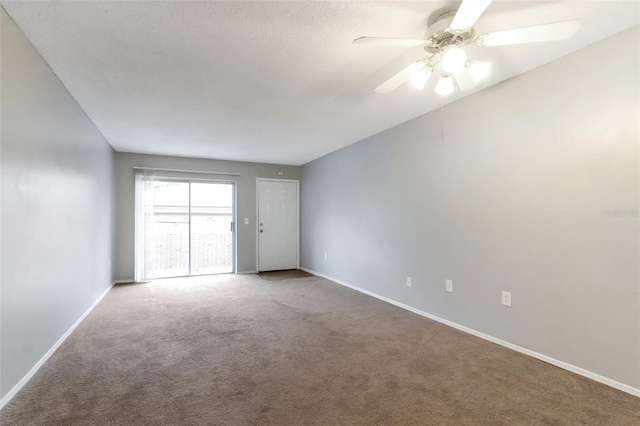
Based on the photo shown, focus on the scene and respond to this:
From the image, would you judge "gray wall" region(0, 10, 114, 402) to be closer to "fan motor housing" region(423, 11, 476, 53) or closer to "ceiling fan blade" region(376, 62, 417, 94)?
"ceiling fan blade" region(376, 62, 417, 94)

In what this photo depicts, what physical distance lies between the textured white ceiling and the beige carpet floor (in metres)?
2.24

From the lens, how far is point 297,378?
85.0 inches

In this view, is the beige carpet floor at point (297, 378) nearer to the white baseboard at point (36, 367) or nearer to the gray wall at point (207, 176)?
the white baseboard at point (36, 367)

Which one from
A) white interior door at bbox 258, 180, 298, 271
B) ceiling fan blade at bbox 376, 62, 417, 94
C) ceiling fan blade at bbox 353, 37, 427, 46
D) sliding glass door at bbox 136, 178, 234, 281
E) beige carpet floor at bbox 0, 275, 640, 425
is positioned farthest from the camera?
white interior door at bbox 258, 180, 298, 271

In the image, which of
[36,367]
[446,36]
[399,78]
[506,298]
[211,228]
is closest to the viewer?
[446,36]

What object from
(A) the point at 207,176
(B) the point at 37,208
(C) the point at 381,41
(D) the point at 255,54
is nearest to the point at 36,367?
(B) the point at 37,208

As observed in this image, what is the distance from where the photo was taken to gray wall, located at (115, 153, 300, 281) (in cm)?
539

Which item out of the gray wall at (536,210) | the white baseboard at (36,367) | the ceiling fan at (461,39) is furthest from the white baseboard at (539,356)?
the white baseboard at (36,367)

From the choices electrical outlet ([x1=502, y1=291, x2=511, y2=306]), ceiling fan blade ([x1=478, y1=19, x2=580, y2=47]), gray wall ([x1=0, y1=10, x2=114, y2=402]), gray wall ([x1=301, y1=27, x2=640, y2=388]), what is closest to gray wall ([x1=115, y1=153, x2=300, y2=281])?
gray wall ([x1=0, y1=10, x2=114, y2=402])

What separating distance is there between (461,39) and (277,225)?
5.33 meters

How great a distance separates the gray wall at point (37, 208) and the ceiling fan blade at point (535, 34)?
2.82 m

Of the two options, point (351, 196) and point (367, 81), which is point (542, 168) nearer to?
point (367, 81)

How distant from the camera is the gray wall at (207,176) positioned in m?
5.39

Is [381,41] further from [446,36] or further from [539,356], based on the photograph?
[539,356]
